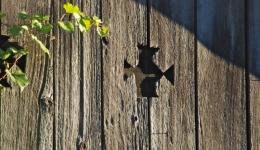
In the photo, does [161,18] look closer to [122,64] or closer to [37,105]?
[122,64]

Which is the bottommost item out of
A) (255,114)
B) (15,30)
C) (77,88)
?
(255,114)

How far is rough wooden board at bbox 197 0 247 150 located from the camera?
289 cm

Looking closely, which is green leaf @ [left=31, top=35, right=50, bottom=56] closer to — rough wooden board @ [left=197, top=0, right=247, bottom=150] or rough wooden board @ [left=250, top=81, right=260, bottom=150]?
rough wooden board @ [left=197, top=0, right=247, bottom=150]

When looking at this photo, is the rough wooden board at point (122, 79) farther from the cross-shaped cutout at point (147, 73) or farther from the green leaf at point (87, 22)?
the green leaf at point (87, 22)

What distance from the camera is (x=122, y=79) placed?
8.95 feet

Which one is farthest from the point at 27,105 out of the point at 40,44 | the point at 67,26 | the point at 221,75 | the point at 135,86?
the point at 221,75

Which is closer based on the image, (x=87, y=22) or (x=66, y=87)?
(x=87, y=22)

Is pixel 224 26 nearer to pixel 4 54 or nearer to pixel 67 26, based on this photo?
pixel 67 26

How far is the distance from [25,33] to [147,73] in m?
0.62

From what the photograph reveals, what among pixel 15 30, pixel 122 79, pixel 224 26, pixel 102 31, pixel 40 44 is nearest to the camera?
pixel 15 30

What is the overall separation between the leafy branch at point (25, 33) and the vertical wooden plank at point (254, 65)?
2.64ft

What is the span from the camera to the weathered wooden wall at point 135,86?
101 inches

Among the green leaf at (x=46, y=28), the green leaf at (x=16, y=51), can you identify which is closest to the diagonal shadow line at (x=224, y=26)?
the green leaf at (x=46, y=28)

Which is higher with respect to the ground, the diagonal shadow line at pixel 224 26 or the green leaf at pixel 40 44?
the diagonal shadow line at pixel 224 26
